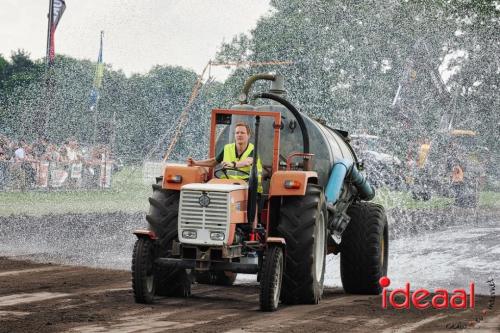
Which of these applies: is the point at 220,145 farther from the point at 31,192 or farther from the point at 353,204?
the point at 31,192

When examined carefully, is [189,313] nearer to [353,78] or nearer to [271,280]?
[271,280]

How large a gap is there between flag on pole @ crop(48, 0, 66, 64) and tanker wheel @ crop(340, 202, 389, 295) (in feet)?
61.7

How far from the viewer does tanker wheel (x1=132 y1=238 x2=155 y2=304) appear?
30.4ft

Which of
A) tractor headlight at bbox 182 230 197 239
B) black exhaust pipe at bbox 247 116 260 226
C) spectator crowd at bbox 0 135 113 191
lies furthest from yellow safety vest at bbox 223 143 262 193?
spectator crowd at bbox 0 135 113 191

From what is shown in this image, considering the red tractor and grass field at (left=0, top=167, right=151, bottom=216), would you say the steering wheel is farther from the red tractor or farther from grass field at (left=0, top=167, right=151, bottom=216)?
grass field at (left=0, top=167, right=151, bottom=216)

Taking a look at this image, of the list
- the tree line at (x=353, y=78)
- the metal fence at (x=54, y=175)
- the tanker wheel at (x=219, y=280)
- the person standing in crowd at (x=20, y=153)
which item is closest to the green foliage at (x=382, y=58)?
the tree line at (x=353, y=78)

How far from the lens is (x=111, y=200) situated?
27.3 m

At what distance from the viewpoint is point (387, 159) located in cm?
3269

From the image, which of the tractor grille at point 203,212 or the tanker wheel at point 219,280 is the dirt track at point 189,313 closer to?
the tanker wheel at point 219,280

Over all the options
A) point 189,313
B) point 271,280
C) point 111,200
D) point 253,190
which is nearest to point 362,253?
point 253,190

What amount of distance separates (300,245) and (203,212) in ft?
3.37

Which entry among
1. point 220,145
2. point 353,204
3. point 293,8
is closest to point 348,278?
point 353,204

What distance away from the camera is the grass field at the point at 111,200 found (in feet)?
75.3

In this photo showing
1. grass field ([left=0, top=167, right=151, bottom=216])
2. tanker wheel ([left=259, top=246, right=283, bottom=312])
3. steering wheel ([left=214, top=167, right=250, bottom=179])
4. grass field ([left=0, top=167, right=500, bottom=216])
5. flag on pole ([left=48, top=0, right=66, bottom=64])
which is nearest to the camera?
tanker wheel ([left=259, top=246, right=283, bottom=312])
